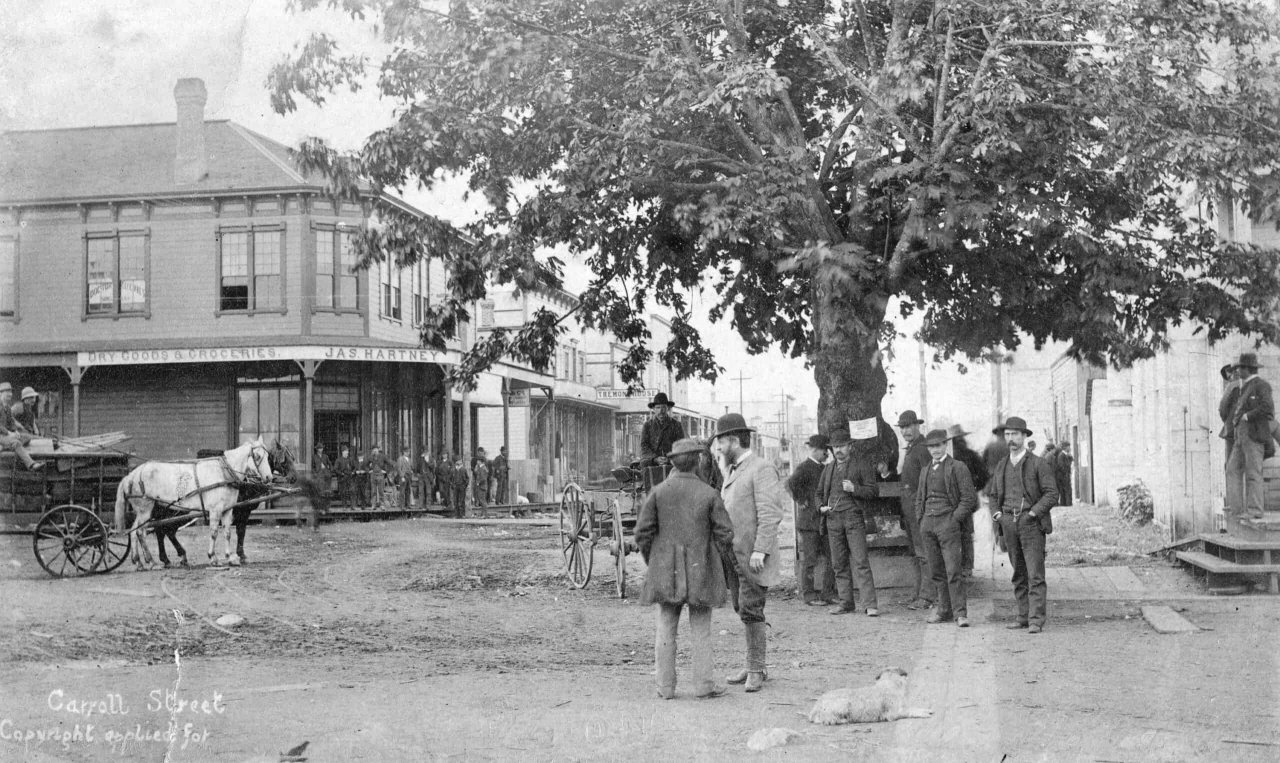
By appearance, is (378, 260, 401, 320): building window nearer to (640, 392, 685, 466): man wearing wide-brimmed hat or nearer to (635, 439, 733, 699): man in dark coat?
(640, 392, 685, 466): man wearing wide-brimmed hat

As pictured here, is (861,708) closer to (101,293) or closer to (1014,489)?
(1014,489)

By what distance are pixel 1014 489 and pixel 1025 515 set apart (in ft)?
0.89

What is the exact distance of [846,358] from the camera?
13.9 m

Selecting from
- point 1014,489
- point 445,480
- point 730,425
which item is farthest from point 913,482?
point 445,480

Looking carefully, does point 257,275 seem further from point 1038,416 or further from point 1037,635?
point 1038,416

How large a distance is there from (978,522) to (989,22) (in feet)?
52.3

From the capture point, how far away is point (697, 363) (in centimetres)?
1658

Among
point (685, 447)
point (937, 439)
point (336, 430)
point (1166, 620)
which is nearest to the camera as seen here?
point (685, 447)

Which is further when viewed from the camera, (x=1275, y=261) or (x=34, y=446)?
(x=34, y=446)

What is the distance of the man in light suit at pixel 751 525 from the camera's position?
8461mm

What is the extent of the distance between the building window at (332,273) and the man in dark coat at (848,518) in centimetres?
1838

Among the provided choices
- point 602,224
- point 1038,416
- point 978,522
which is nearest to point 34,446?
point 602,224

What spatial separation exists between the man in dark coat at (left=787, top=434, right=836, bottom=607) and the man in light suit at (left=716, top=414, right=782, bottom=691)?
4.36 meters

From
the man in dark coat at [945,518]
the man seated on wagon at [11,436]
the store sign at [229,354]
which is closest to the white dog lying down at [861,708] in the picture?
the man in dark coat at [945,518]
